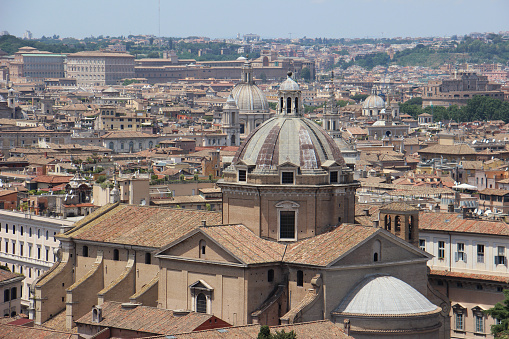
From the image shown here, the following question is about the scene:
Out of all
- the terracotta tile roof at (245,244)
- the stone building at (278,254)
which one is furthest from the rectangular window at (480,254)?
the terracotta tile roof at (245,244)

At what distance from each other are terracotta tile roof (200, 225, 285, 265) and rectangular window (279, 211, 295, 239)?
0.46 metres

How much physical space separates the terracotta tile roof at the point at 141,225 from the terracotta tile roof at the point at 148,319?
3661 millimetres

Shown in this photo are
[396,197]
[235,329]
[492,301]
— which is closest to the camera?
[235,329]

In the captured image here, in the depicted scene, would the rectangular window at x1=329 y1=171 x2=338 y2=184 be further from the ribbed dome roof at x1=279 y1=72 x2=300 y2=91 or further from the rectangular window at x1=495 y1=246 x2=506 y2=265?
the rectangular window at x1=495 y1=246 x2=506 y2=265

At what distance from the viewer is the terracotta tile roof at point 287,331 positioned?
127 ft

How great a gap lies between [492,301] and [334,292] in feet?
29.3

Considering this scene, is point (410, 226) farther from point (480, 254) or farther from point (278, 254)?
point (278, 254)

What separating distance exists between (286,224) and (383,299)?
174 inches

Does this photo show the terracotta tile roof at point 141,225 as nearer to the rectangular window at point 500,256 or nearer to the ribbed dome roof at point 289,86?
the ribbed dome roof at point 289,86

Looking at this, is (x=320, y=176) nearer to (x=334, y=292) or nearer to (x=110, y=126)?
(x=334, y=292)

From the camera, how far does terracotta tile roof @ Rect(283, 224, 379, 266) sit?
139ft

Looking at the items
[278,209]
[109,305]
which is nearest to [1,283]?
[109,305]

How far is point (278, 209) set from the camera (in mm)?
44250

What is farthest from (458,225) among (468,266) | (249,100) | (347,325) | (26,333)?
(249,100)
